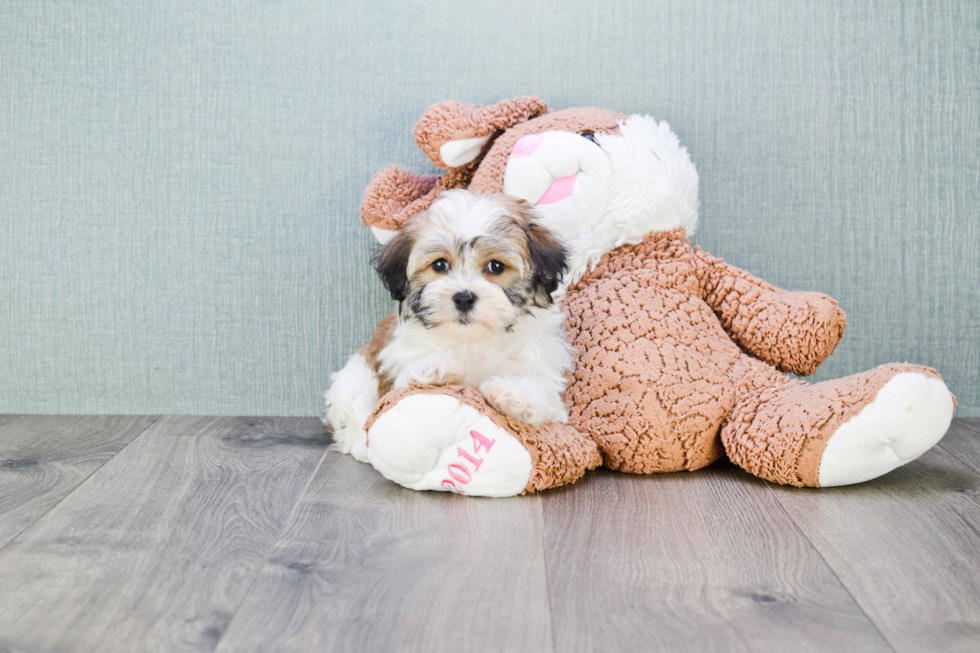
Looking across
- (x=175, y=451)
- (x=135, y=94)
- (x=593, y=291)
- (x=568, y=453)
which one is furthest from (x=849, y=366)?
(x=135, y=94)

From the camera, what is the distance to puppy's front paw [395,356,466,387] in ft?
5.40

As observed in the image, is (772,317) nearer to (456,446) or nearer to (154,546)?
(456,446)

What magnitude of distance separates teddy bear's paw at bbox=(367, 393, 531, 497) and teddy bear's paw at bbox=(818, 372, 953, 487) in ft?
2.15

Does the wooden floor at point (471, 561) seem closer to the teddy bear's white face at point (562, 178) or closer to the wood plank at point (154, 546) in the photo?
the wood plank at point (154, 546)

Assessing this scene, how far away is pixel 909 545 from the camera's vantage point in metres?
1.38

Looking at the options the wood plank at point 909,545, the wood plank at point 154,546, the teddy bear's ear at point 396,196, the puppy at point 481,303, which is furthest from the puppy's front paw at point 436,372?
the wood plank at point 909,545

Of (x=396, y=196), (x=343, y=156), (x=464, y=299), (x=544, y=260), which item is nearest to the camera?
(x=464, y=299)

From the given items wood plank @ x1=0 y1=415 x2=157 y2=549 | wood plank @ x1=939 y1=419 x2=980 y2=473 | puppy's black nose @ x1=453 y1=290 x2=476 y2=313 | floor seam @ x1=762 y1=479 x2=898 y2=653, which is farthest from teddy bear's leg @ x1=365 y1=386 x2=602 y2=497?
wood plank @ x1=939 y1=419 x2=980 y2=473

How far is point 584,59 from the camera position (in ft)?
7.47

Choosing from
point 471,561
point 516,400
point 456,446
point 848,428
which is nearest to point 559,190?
point 516,400

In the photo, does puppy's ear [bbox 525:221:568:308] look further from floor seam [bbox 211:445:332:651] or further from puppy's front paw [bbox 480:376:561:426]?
floor seam [bbox 211:445:332:651]

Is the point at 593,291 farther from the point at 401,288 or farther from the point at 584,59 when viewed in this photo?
the point at 584,59

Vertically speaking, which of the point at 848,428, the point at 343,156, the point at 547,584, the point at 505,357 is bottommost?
the point at 547,584

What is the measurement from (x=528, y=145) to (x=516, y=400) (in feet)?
2.18
